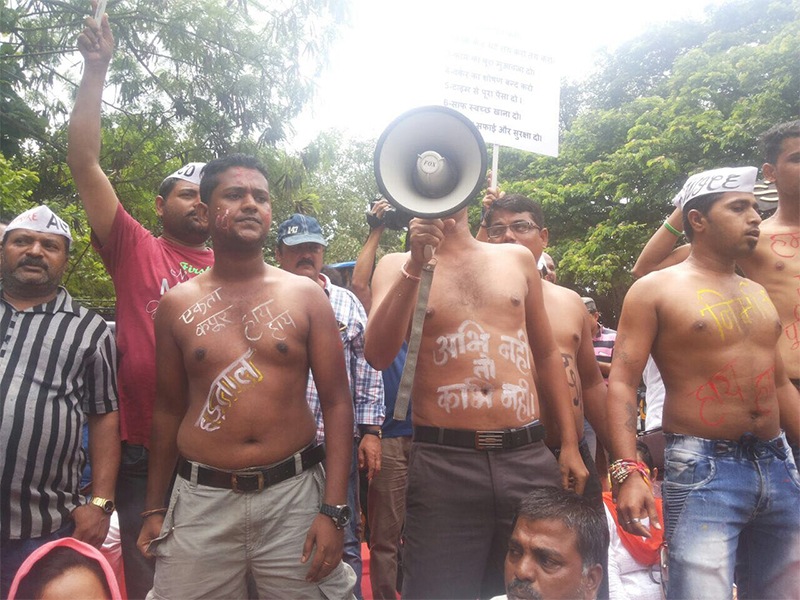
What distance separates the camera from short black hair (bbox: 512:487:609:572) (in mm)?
2344

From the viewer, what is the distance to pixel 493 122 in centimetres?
370

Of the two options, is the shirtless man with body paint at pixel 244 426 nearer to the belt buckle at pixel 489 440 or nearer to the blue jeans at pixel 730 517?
the belt buckle at pixel 489 440

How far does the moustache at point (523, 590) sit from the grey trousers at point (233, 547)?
645mm

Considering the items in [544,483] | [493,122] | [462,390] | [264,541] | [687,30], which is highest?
[687,30]

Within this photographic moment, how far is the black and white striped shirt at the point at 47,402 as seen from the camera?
2.61 meters

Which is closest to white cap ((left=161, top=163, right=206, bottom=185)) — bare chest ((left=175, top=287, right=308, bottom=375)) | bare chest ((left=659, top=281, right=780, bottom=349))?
bare chest ((left=175, top=287, right=308, bottom=375))

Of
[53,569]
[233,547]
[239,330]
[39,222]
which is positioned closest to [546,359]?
[239,330]

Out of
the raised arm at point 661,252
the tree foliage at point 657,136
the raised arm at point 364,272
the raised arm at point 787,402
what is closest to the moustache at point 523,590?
the raised arm at point 787,402

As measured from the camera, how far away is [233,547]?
238 cm

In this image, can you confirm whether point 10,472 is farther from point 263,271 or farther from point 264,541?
point 263,271

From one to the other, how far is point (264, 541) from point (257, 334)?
2.51 feet

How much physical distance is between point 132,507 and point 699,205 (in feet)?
9.18

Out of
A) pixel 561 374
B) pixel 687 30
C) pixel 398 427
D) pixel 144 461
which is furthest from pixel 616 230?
pixel 144 461

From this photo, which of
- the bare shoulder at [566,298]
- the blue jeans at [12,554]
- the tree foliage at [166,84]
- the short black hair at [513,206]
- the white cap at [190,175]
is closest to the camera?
the blue jeans at [12,554]
